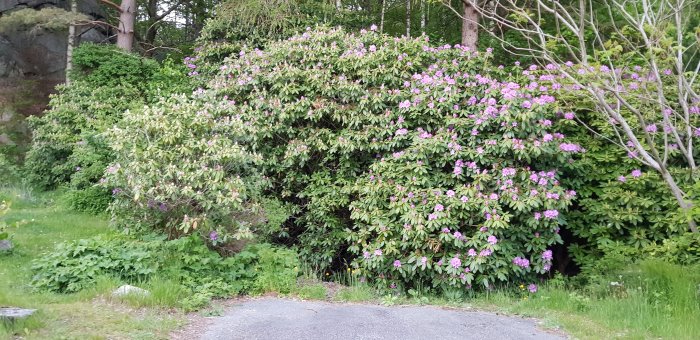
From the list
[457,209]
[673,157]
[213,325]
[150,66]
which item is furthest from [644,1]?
[150,66]

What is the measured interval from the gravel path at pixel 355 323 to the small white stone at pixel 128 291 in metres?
0.74

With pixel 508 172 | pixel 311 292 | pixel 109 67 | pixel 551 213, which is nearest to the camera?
pixel 311 292

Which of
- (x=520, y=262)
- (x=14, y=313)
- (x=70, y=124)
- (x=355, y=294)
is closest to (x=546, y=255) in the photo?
(x=520, y=262)

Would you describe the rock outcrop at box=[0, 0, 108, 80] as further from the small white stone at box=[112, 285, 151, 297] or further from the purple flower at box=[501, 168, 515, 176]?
the purple flower at box=[501, 168, 515, 176]

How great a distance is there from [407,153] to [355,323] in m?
2.58

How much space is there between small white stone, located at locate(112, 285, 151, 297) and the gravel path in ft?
2.42

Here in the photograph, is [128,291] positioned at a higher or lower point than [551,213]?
lower

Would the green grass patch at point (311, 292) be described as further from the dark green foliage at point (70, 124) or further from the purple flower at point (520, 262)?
the dark green foliage at point (70, 124)

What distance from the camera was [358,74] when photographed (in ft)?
25.3

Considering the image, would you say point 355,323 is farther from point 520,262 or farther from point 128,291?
point 520,262

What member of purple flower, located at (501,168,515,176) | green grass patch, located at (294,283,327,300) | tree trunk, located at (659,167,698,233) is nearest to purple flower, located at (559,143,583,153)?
purple flower, located at (501,168,515,176)

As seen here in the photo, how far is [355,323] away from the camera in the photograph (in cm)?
486

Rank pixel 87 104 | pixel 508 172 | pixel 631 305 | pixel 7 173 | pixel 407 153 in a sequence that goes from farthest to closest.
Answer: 1. pixel 7 173
2. pixel 87 104
3. pixel 407 153
4. pixel 508 172
5. pixel 631 305

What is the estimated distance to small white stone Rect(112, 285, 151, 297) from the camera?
4957 millimetres
